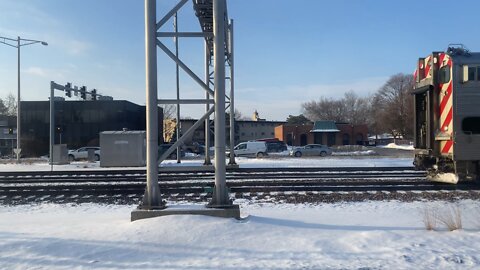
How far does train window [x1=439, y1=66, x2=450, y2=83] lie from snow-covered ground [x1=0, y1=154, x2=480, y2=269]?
13.6 feet

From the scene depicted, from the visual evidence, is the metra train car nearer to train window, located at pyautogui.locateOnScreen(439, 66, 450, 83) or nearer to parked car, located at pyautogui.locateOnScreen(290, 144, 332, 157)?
train window, located at pyautogui.locateOnScreen(439, 66, 450, 83)

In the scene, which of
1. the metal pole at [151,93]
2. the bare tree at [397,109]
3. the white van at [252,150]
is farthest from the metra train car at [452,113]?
the bare tree at [397,109]

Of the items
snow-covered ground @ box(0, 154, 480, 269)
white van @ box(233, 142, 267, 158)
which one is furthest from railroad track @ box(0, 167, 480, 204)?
white van @ box(233, 142, 267, 158)

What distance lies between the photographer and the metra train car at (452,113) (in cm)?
1072

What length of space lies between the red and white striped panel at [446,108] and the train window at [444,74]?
82 millimetres

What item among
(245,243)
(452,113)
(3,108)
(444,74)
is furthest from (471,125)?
(3,108)

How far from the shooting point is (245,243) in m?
6.07

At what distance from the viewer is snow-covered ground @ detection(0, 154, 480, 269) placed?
5.24m

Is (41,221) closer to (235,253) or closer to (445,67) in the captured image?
(235,253)

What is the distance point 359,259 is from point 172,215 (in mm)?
3349

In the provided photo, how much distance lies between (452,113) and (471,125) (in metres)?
0.69

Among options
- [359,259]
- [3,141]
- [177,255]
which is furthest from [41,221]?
[3,141]

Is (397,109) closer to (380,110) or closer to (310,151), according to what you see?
(380,110)

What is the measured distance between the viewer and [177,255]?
18.2ft
